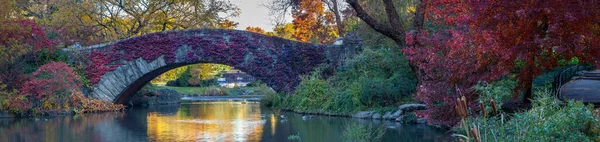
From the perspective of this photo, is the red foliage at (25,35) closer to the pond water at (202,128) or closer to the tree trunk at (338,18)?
the pond water at (202,128)

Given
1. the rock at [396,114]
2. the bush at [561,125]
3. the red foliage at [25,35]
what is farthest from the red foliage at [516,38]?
the red foliage at [25,35]

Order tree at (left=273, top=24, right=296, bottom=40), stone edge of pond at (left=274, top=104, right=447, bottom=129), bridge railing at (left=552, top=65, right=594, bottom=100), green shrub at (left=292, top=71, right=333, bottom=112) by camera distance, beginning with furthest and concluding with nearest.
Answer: tree at (left=273, top=24, right=296, bottom=40), green shrub at (left=292, top=71, right=333, bottom=112), stone edge of pond at (left=274, top=104, right=447, bottom=129), bridge railing at (left=552, top=65, right=594, bottom=100)

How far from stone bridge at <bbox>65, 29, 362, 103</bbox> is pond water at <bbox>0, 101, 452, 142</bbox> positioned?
196 cm

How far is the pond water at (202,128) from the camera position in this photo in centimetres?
1118

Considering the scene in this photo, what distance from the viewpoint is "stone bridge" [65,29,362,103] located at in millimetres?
18562

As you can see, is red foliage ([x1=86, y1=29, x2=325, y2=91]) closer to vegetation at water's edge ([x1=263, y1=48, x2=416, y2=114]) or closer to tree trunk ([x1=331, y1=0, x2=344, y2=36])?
vegetation at water's edge ([x1=263, y1=48, x2=416, y2=114])

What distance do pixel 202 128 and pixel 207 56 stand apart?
5.87 metres

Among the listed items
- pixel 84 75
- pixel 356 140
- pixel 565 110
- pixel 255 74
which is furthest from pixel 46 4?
pixel 565 110

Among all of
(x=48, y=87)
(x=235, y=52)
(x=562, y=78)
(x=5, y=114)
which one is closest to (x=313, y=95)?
(x=235, y=52)

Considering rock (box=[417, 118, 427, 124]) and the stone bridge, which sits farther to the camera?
the stone bridge

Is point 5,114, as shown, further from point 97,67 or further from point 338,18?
point 338,18

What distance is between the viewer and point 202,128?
516 inches

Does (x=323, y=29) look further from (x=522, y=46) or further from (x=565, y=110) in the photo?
(x=565, y=110)

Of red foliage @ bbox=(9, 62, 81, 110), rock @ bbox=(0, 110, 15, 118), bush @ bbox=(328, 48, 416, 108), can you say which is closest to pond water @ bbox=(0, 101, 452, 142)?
red foliage @ bbox=(9, 62, 81, 110)
